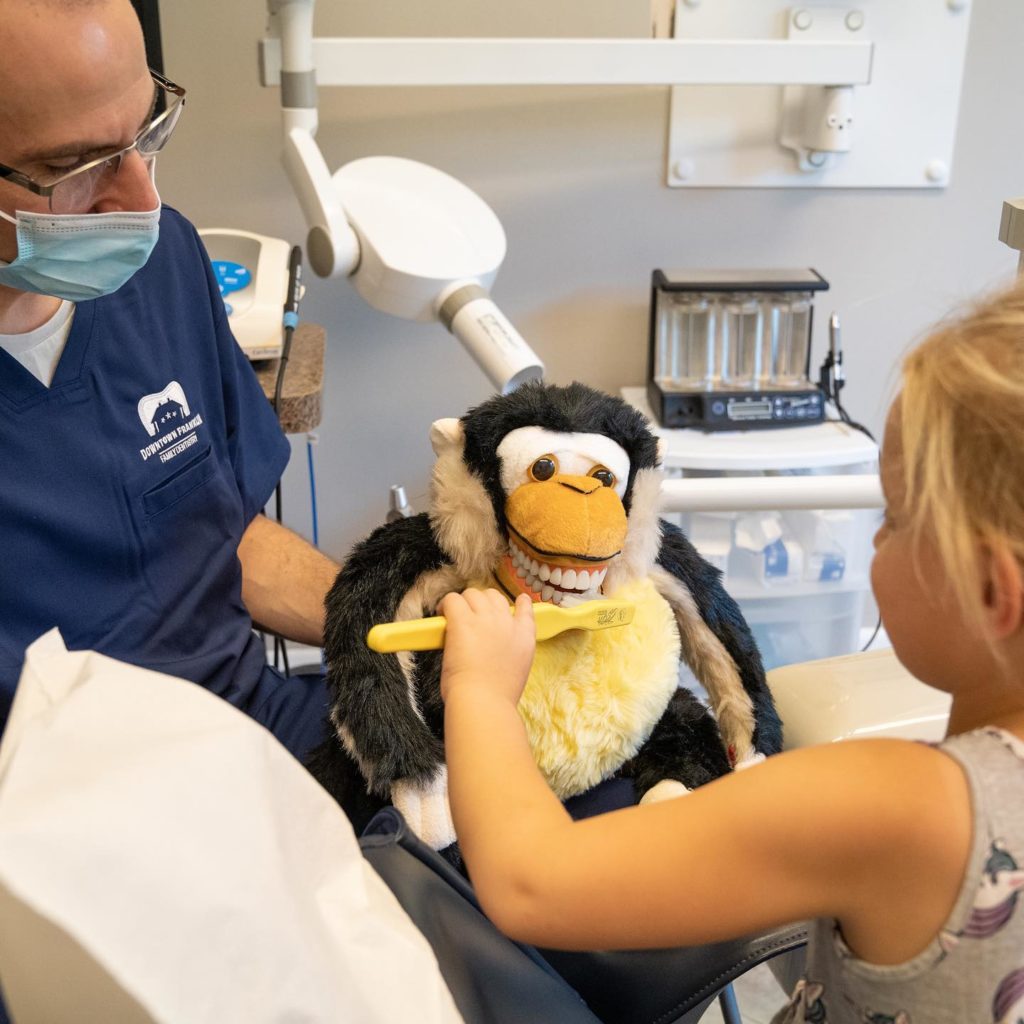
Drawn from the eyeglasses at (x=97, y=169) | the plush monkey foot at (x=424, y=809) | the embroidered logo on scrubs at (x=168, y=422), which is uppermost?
the eyeglasses at (x=97, y=169)

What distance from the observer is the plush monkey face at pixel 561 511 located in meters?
0.80

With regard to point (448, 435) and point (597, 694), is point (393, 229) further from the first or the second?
point (597, 694)

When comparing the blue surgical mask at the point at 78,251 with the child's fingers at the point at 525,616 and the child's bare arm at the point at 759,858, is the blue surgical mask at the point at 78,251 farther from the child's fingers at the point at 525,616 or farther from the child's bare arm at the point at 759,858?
the child's bare arm at the point at 759,858

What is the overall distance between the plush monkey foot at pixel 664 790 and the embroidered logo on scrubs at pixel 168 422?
0.47m

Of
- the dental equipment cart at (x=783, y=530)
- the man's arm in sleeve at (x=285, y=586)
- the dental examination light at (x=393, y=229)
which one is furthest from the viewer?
the dental equipment cart at (x=783, y=530)

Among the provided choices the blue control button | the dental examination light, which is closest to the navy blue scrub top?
the dental examination light

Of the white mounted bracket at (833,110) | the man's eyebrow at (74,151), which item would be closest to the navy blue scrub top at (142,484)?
the man's eyebrow at (74,151)

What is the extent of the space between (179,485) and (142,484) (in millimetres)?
43

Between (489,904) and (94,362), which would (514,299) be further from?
(489,904)

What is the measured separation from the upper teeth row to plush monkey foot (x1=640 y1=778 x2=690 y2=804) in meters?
0.16

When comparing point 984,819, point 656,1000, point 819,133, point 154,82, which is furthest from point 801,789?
point 819,133

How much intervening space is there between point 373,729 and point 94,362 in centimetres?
37

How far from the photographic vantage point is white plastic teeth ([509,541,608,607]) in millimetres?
819

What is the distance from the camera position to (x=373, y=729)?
2.61 feet
